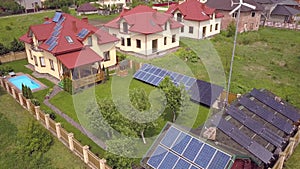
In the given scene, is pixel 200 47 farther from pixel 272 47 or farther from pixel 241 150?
pixel 241 150

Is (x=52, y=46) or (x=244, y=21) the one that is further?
(x=244, y=21)

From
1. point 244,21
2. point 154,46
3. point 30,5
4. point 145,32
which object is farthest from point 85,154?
point 30,5

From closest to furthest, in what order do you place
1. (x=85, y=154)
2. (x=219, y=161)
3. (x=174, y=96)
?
(x=219, y=161) → (x=85, y=154) → (x=174, y=96)

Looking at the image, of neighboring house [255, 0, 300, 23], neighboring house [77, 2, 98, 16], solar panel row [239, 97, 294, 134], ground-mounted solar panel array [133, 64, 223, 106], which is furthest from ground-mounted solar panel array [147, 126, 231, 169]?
neighboring house [77, 2, 98, 16]

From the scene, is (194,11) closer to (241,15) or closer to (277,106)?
(241,15)

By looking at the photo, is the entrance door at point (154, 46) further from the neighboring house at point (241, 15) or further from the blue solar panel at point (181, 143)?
the blue solar panel at point (181, 143)

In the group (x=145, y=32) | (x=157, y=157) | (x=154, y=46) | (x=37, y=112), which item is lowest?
Result: (x=37, y=112)

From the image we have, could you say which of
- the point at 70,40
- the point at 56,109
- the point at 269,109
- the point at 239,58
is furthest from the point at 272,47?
the point at 56,109

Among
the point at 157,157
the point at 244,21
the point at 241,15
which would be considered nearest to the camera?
the point at 157,157

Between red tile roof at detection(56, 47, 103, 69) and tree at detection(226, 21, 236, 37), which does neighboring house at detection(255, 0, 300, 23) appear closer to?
tree at detection(226, 21, 236, 37)
